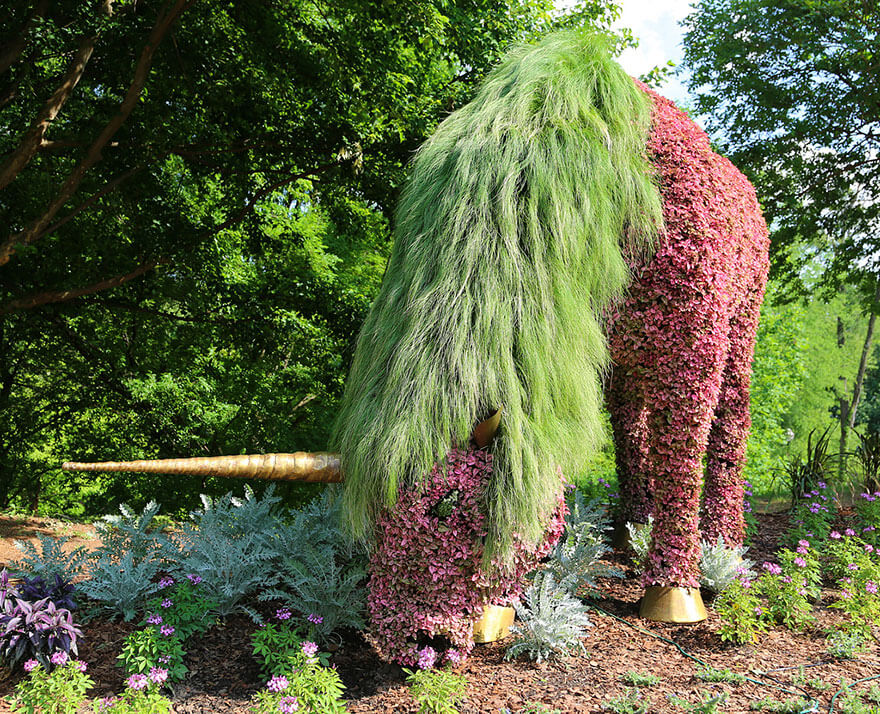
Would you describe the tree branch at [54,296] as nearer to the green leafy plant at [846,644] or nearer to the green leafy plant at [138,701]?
the green leafy plant at [138,701]

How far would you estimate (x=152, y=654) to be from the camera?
324 centimetres

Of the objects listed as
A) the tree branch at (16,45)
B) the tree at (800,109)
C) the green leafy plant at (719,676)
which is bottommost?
the green leafy plant at (719,676)

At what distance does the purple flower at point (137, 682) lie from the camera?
2.92 meters

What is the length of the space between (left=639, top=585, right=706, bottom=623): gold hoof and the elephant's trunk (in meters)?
2.44

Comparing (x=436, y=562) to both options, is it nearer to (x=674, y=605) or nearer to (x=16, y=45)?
(x=674, y=605)

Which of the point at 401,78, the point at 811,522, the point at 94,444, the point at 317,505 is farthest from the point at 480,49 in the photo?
the point at 94,444

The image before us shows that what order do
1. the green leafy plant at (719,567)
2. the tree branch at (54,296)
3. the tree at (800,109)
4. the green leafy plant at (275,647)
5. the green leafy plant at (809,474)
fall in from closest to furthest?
1. the green leafy plant at (275,647)
2. the green leafy plant at (719,567)
3. the tree branch at (54,296)
4. the green leafy plant at (809,474)
5. the tree at (800,109)

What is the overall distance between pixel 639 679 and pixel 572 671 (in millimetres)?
354

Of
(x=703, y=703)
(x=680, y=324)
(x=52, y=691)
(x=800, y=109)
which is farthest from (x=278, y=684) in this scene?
(x=800, y=109)

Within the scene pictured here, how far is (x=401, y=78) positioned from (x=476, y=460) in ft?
16.0

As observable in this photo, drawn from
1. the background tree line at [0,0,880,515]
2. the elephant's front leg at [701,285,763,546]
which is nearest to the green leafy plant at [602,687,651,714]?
the elephant's front leg at [701,285,763,546]

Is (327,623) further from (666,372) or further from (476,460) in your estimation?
(666,372)

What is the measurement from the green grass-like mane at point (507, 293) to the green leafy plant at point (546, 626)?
872 mm

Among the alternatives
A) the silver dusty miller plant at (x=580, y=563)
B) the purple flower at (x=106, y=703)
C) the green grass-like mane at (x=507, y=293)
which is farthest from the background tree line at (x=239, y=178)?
the silver dusty miller plant at (x=580, y=563)
